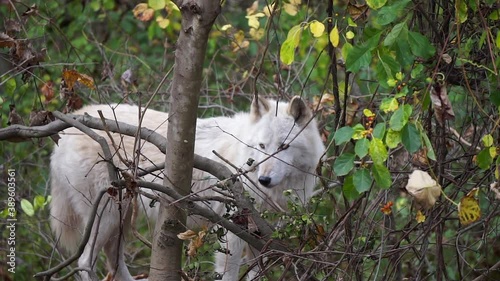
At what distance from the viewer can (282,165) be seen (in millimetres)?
5871

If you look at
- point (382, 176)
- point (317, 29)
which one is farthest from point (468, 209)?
point (317, 29)

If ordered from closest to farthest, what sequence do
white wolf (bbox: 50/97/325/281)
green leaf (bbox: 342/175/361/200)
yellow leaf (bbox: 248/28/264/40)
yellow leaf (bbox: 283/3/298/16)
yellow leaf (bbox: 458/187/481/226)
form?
yellow leaf (bbox: 458/187/481/226), green leaf (bbox: 342/175/361/200), white wolf (bbox: 50/97/325/281), yellow leaf (bbox: 283/3/298/16), yellow leaf (bbox: 248/28/264/40)

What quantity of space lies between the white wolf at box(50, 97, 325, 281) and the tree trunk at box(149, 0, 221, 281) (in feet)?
6.26

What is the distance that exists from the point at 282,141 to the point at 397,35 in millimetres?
2537

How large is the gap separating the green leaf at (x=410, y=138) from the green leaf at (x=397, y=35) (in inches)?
16.1

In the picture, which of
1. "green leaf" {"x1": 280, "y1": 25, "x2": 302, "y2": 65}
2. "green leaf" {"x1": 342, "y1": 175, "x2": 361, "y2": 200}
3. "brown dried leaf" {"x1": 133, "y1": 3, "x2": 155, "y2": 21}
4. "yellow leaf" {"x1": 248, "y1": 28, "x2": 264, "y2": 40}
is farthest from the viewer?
"yellow leaf" {"x1": 248, "y1": 28, "x2": 264, "y2": 40}

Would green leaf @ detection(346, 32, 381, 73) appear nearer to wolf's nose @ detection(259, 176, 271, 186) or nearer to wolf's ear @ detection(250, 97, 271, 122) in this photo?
wolf's nose @ detection(259, 176, 271, 186)

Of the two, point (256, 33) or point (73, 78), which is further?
point (256, 33)

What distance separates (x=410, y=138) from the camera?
3.21m

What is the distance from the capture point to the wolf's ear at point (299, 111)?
5785 mm

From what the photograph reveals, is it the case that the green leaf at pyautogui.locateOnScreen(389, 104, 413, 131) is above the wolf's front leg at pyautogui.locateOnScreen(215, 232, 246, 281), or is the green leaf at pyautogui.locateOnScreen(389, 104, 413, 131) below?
above

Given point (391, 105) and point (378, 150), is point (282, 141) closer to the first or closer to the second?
point (391, 105)

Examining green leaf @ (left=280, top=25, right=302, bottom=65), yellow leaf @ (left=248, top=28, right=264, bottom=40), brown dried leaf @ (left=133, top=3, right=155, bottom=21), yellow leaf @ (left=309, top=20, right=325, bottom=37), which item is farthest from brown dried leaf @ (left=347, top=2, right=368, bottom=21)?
brown dried leaf @ (left=133, top=3, right=155, bottom=21)

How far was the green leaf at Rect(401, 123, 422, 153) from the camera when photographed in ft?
10.5
